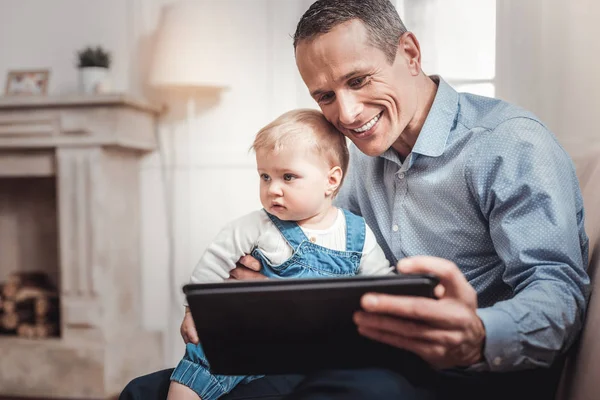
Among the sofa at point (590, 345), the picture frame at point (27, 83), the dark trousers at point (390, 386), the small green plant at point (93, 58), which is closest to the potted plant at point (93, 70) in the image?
the small green plant at point (93, 58)

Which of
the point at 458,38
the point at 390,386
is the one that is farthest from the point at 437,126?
the point at 458,38

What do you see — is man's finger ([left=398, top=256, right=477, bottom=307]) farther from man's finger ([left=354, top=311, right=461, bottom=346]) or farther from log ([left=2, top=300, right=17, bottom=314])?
log ([left=2, top=300, right=17, bottom=314])

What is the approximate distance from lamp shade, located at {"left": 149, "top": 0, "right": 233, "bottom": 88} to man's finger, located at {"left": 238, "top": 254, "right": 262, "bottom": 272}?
174cm

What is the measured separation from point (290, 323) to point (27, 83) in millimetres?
2696

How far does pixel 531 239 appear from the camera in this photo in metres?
1.01

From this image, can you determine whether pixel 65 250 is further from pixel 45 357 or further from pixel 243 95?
pixel 243 95

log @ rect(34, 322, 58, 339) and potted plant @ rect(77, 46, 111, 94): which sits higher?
potted plant @ rect(77, 46, 111, 94)

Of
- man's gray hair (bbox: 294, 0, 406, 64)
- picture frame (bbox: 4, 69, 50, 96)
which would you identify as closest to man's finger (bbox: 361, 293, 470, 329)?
man's gray hair (bbox: 294, 0, 406, 64)

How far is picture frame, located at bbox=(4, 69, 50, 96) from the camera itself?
3002mm

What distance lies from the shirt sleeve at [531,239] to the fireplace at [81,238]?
193 centimetres

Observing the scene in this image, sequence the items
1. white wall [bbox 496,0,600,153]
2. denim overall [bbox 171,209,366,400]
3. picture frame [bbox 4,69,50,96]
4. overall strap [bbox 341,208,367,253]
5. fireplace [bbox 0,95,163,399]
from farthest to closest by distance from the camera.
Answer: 1. picture frame [bbox 4,69,50,96]
2. fireplace [bbox 0,95,163,399]
3. white wall [bbox 496,0,600,153]
4. overall strap [bbox 341,208,367,253]
5. denim overall [bbox 171,209,366,400]

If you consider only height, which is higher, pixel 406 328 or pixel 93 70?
pixel 93 70

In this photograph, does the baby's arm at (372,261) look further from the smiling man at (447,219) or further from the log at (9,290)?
the log at (9,290)

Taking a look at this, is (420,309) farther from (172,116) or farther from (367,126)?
(172,116)
